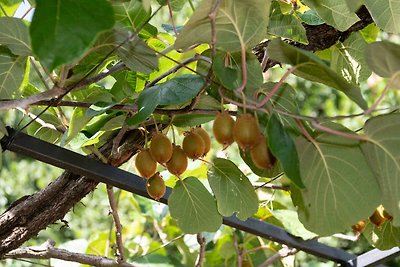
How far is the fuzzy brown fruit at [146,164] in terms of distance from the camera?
3.28ft

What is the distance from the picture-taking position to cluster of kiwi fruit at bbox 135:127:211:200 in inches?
38.1

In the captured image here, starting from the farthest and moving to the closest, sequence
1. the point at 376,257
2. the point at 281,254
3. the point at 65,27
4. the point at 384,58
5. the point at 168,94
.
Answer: the point at 281,254, the point at 376,257, the point at 168,94, the point at 384,58, the point at 65,27

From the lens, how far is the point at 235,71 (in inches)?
32.4

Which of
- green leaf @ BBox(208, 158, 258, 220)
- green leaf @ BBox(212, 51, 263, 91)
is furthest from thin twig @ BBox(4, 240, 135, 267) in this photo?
green leaf @ BBox(212, 51, 263, 91)

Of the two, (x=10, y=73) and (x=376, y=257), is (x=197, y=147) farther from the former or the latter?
(x=376, y=257)

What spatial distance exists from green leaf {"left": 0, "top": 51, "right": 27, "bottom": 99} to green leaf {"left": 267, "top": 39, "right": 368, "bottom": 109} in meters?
0.36

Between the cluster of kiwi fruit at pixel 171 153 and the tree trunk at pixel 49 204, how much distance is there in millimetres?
169

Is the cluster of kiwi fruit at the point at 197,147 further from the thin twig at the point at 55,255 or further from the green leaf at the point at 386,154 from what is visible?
the thin twig at the point at 55,255

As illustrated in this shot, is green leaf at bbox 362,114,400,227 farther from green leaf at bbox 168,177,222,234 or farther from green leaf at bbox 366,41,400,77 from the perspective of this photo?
green leaf at bbox 168,177,222,234

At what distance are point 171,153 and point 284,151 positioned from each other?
0.74 feet

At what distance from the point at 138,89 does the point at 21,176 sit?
365cm

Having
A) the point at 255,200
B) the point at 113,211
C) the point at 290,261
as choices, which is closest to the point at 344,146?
the point at 255,200

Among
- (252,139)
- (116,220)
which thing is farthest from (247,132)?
(116,220)

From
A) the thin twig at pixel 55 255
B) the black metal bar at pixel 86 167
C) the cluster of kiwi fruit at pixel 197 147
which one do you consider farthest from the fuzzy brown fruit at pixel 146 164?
the thin twig at pixel 55 255
